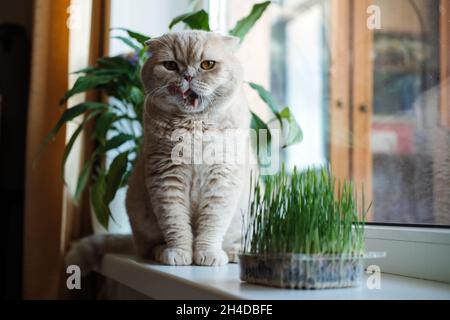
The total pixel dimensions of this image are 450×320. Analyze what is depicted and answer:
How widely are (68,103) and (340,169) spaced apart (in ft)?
3.02

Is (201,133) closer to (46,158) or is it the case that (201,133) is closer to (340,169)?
(340,169)

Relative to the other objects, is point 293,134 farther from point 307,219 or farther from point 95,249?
point 95,249

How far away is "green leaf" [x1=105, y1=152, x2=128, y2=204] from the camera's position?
145 cm

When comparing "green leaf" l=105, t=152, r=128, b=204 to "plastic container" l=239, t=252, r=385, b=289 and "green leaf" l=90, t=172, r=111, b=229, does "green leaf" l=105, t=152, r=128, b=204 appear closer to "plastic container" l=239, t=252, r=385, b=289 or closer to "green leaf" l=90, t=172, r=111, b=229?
"green leaf" l=90, t=172, r=111, b=229

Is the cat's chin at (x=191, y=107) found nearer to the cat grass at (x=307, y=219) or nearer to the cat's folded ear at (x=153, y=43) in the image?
the cat's folded ear at (x=153, y=43)

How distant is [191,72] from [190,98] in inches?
2.2

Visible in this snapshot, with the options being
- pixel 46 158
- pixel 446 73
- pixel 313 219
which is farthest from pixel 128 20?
pixel 313 219

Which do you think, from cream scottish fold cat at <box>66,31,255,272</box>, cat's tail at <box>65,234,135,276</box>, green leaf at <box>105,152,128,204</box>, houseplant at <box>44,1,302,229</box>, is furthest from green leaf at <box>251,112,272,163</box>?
cat's tail at <box>65,234,135,276</box>

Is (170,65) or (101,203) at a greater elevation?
(170,65)

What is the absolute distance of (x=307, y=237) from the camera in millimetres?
807

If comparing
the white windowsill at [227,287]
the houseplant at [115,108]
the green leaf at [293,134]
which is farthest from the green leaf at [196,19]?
the white windowsill at [227,287]

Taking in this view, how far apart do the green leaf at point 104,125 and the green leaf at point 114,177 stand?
3.4 inches

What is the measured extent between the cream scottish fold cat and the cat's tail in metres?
0.36

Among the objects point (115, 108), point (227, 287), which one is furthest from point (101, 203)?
point (227, 287)
